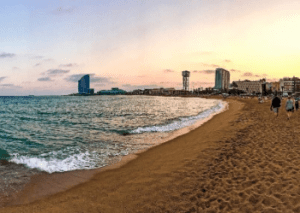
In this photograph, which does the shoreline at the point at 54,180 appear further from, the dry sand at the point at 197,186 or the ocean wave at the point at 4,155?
the ocean wave at the point at 4,155

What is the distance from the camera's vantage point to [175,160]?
315 inches

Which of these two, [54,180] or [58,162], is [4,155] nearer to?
[58,162]

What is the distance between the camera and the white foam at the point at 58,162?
8.00 m

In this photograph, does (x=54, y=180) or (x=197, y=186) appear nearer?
(x=197, y=186)

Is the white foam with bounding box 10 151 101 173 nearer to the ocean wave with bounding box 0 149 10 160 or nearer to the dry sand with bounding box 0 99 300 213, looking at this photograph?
the ocean wave with bounding box 0 149 10 160

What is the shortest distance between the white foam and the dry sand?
1519 mm

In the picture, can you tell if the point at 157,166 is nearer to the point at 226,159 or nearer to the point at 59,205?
the point at 226,159

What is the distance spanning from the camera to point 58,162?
8602mm

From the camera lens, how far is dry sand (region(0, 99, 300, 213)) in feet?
14.7

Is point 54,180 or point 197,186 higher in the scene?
point 197,186

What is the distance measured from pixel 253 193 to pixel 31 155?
10.2m

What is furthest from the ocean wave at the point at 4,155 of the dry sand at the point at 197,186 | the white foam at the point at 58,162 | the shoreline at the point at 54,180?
the dry sand at the point at 197,186

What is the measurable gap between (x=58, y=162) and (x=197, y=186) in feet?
21.4

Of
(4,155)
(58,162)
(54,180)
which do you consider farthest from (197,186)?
(4,155)
